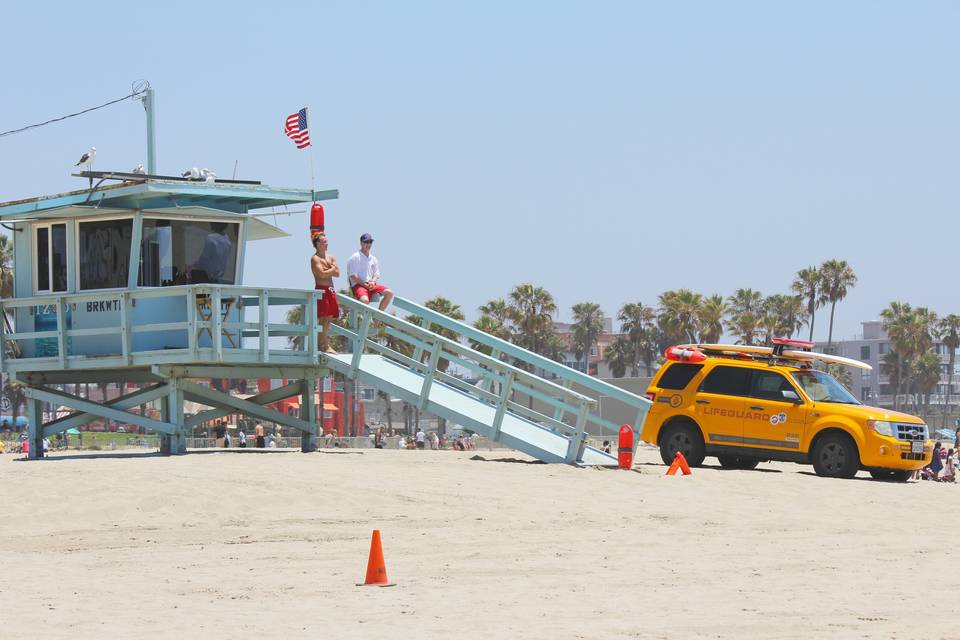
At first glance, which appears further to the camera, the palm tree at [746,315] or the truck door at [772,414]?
the palm tree at [746,315]

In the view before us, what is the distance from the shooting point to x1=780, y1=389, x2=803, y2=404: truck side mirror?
21.6 metres

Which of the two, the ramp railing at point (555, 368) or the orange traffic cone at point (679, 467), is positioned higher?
the ramp railing at point (555, 368)

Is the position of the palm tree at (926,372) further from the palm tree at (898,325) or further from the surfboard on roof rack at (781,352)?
the surfboard on roof rack at (781,352)

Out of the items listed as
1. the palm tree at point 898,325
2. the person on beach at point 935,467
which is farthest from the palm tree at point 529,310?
the person on beach at point 935,467

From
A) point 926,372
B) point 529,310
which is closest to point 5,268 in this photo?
point 529,310

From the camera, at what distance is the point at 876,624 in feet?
28.9

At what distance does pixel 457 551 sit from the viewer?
12.2 metres

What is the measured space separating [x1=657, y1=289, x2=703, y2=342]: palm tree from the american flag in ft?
227

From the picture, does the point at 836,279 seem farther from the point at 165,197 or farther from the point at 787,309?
the point at 165,197

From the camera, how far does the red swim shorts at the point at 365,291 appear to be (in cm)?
2076

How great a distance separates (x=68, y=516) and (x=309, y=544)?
2.89 m

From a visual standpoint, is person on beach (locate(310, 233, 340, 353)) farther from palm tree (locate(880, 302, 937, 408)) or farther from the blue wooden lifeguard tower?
palm tree (locate(880, 302, 937, 408))

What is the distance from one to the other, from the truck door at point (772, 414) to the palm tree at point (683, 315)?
6839cm

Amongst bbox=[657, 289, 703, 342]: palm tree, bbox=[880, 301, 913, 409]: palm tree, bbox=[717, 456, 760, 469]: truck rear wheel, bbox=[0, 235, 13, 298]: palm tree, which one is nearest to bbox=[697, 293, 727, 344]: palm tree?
bbox=[657, 289, 703, 342]: palm tree
